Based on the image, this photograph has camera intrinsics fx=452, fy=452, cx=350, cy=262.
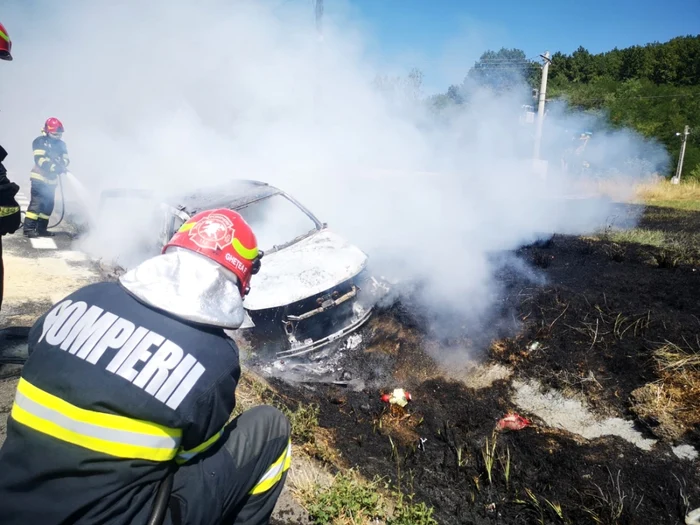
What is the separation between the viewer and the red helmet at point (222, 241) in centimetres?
165

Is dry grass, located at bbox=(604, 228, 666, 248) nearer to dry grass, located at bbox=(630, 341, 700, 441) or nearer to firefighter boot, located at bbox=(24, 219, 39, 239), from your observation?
dry grass, located at bbox=(630, 341, 700, 441)

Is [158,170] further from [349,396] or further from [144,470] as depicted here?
[144,470]

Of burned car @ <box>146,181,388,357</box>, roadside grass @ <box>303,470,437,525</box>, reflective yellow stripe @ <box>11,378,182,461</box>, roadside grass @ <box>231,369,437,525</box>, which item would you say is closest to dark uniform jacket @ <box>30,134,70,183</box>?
burned car @ <box>146,181,388,357</box>

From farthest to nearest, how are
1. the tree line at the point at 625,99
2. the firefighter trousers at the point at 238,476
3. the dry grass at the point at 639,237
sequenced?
the tree line at the point at 625,99
the dry grass at the point at 639,237
the firefighter trousers at the point at 238,476

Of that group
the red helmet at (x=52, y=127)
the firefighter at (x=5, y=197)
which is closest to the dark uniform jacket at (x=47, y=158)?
the red helmet at (x=52, y=127)

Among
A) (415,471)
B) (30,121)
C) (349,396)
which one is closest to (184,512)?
(415,471)

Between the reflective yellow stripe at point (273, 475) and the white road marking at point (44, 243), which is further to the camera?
the white road marking at point (44, 243)

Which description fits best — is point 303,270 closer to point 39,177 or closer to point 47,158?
point 39,177

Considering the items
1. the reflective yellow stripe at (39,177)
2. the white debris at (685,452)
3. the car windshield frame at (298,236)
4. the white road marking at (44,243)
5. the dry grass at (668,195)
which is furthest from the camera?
the dry grass at (668,195)

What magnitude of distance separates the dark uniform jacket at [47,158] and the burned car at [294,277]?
158 inches

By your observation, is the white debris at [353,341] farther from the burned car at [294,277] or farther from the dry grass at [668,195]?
the dry grass at [668,195]

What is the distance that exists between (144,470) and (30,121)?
2009 centimetres

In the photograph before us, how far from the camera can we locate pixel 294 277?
415cm

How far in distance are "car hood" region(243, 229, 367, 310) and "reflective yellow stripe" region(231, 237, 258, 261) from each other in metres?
2.11
